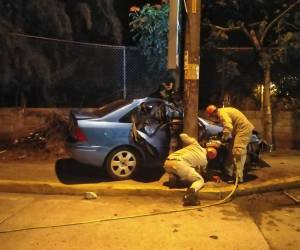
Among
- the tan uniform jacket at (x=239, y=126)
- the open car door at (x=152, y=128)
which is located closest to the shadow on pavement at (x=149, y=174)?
the open car door at (x=152, y=128)

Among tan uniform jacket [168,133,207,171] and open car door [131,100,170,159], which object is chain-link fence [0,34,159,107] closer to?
open car door [131,100,170,159]

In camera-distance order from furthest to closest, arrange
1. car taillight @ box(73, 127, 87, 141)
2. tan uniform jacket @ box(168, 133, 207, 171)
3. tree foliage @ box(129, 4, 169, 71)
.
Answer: tree foliage @ box(129, 4, 169, 71), car taillight @ box(73, 127, 87, 141), tan uniform jacket @ box(168, 133, 207, 171)

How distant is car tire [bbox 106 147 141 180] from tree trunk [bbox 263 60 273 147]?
4251mm

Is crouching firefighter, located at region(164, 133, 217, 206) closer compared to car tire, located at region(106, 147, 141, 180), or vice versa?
crouching firefighter, located at region(164, 133, 217, 206)

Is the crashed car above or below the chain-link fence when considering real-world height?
below

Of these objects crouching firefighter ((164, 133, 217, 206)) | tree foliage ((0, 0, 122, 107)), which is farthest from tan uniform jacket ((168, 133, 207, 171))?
tree foliage ((0, 0, 122, 107))

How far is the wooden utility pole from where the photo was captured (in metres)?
8.60

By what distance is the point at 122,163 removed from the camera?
9094 millimetres

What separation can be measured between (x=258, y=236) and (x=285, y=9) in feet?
24.6

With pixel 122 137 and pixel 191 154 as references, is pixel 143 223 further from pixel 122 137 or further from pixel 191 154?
pixel 122 137

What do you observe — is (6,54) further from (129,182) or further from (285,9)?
(285,9)

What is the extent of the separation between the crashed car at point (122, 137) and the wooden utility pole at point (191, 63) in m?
0.77

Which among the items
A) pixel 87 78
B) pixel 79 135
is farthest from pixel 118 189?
pixel 87 78

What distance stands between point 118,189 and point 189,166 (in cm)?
122
